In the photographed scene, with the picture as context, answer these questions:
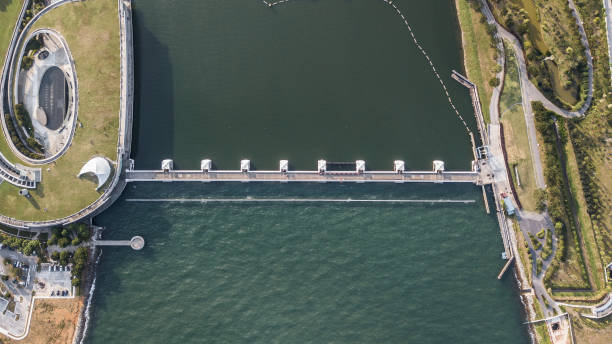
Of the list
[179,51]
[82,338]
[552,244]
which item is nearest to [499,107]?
[552,244]

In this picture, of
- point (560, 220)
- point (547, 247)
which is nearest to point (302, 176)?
point (547, 247)

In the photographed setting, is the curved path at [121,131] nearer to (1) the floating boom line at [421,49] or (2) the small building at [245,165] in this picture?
(2) the small building at [245,165]

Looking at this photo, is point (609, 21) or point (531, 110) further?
point (609, 21)

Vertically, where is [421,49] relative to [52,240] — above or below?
above

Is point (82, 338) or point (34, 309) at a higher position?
point (34, 309)

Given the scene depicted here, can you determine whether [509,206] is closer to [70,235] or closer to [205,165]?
[205,165]

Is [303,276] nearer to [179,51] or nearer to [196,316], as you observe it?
[196,316]

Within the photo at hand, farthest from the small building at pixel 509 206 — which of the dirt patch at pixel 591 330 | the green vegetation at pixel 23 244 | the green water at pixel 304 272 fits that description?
the green vegetation at pixel 23 244
